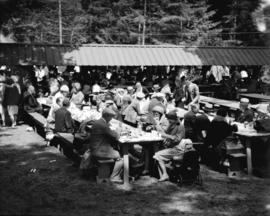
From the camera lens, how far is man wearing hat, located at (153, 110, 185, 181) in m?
7.70

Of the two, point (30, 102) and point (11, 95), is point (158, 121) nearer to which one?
point (30, 102)

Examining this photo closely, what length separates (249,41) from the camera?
36250mm

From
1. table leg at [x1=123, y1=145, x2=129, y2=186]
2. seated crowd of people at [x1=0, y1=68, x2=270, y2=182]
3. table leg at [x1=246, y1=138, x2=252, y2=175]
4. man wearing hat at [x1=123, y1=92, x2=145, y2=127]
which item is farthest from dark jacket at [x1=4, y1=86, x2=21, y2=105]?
table leg at [x1=246, y1=138, x2=252, y2=175]

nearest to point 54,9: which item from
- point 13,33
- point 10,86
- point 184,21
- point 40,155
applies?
point 13,33

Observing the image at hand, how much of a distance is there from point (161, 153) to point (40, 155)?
12.1 feet

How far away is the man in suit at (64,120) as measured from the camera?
9953 mm

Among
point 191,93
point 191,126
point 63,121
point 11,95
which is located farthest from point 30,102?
point 191,126

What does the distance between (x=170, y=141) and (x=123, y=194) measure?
1504mm

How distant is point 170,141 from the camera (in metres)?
7.77

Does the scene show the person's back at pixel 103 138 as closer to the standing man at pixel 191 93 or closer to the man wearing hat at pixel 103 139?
the man wearing hat at pixel 103 139

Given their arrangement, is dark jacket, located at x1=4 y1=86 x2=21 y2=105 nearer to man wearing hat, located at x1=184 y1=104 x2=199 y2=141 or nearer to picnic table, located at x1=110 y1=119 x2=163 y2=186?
picnic table, located at x1=110 y1=119 x2=163 y2=186

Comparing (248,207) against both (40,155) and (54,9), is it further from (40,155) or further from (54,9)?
(54,9)

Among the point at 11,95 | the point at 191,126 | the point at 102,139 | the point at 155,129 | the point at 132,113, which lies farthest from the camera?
the point at 11,95

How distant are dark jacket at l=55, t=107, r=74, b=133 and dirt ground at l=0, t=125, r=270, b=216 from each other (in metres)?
1.21
